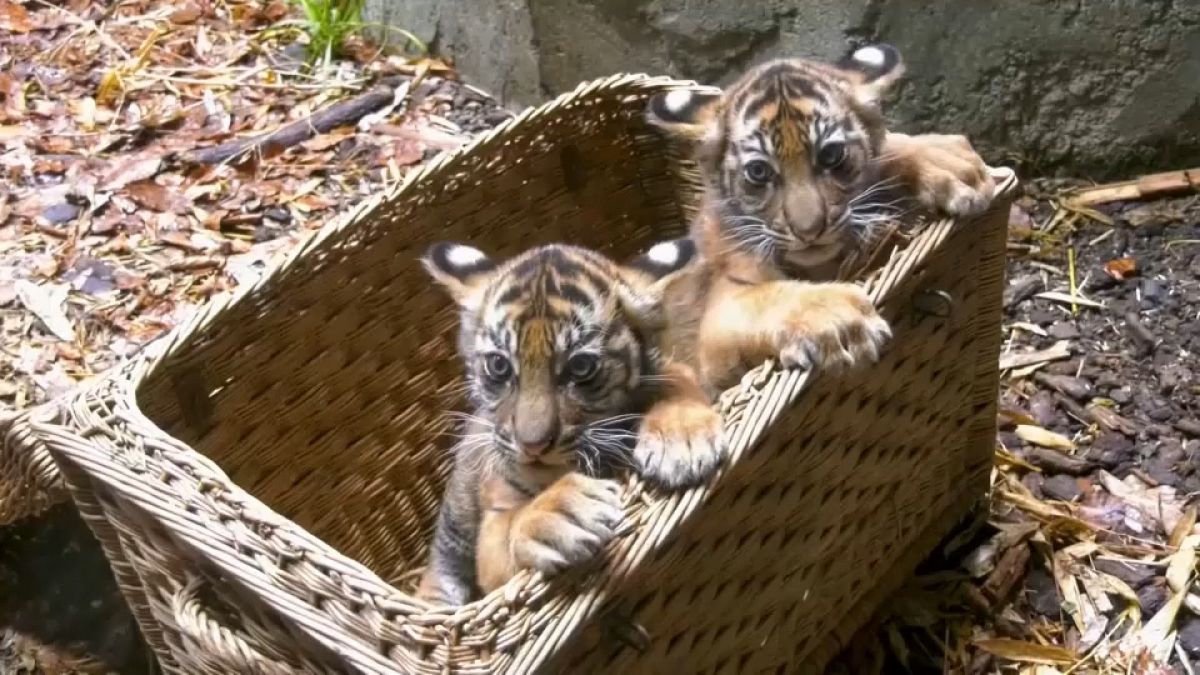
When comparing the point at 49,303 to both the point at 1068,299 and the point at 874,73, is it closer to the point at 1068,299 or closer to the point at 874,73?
the point at 874,73

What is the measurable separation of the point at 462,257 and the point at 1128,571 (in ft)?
5.06

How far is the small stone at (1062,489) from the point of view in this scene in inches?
112

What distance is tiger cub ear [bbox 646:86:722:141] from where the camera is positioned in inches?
99.2

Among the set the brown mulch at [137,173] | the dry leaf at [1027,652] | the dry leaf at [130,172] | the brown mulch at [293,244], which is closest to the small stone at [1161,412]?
the brown mulch at [293,244]

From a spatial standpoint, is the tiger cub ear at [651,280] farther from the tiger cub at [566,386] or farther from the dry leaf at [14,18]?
the dry leaf at [14,18]

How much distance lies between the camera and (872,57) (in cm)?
249

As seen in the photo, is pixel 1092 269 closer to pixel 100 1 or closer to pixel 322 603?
pixel 322 603

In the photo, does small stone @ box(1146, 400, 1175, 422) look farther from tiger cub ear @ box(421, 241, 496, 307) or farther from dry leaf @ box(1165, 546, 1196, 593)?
tiger cub ear @ box(421, 241, 496, 307)

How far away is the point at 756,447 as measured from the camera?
6.07 ft

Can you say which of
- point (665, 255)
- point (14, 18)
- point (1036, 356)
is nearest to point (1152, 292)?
point (1036, 356)

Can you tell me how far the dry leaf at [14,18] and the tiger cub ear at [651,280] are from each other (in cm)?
332

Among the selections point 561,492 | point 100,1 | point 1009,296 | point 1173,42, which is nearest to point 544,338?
point 561,492

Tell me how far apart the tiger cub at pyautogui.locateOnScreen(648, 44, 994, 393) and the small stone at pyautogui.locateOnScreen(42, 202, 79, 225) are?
2083 millimetres

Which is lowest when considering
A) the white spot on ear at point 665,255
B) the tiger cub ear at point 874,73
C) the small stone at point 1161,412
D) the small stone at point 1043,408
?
the small stone at point 1043,408
